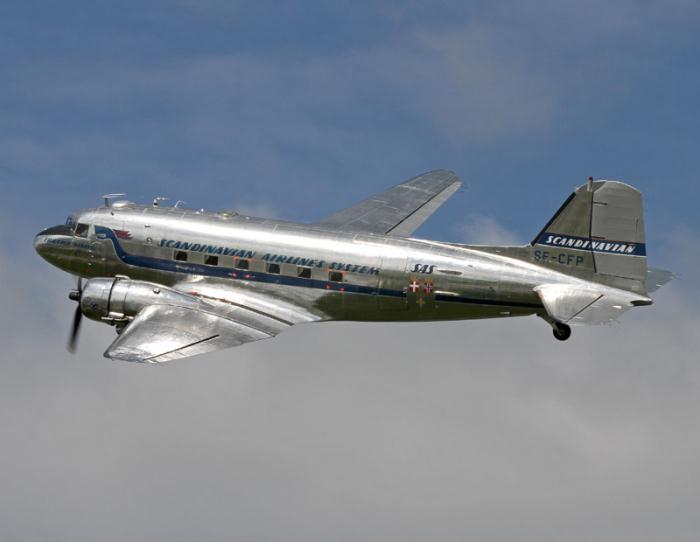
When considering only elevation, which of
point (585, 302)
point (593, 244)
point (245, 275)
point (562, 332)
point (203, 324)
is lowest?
point (203, 324)

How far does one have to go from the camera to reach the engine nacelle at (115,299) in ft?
144

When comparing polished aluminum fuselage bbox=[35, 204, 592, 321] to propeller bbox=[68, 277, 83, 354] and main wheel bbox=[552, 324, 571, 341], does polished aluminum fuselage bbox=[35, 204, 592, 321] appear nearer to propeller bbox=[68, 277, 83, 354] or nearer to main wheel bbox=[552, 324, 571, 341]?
main wheel bbox=[552, 324, 571, 341]

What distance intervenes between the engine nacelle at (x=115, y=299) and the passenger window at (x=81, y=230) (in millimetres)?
4197

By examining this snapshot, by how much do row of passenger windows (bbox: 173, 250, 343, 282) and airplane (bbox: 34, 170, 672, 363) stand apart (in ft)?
0.11

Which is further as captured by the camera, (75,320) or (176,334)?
(75,320)

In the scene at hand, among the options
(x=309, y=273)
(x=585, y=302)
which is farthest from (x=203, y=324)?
(x=585, y=302)

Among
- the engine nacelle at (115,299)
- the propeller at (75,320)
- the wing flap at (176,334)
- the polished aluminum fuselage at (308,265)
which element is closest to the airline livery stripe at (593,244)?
the polished aluminum fuselage at (308,265)

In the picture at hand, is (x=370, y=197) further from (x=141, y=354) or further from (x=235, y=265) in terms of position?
(x=141, y=354)

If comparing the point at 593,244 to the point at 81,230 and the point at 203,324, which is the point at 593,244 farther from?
the point at 81,230

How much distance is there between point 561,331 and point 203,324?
1128 cm

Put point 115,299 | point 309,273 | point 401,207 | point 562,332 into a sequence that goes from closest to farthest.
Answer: point 562,332
point 115,299
point 309,273
point 401,207

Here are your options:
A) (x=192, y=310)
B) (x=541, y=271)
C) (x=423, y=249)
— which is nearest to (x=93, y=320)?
(x=192, y=310)

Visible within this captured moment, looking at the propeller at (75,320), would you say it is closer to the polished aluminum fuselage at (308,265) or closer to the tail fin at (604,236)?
the polished aluminum fuselage at (308,265)

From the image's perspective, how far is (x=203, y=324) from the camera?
43.4 metres
